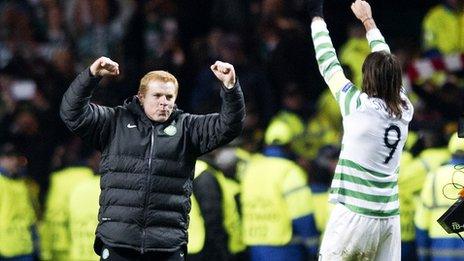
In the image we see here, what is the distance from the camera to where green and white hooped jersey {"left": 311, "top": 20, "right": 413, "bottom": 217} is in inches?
363

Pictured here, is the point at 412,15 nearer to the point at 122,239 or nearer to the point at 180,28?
the point at 180,28

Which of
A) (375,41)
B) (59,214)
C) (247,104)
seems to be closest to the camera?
(375,41)

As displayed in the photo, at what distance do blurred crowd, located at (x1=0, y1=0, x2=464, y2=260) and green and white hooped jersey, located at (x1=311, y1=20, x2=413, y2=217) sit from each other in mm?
2504

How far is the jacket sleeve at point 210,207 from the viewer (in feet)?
38.4

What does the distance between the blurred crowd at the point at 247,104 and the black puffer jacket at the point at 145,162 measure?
7.77 feet

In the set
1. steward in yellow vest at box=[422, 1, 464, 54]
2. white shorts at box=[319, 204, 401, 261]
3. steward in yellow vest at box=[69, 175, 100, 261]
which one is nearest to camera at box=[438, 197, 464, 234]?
white shorts at box=[319, 204, 401, 261]

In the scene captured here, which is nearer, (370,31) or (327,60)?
(327,60)

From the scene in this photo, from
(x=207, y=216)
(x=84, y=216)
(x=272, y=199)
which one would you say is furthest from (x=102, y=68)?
(x=272, y=199)

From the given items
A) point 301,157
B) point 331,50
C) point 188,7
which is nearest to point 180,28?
Result: point 188,7

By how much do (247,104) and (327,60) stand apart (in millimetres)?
6040

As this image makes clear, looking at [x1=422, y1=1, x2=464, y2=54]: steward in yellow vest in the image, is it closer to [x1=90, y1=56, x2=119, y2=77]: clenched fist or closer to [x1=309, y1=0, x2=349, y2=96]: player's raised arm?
[x1=309, y1=0, x2=349, y2=96]: player's raised arm

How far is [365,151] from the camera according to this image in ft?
30.3

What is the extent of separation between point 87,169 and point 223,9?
5.05 m

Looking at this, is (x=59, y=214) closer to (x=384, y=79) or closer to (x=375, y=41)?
(x=375, y=41)
